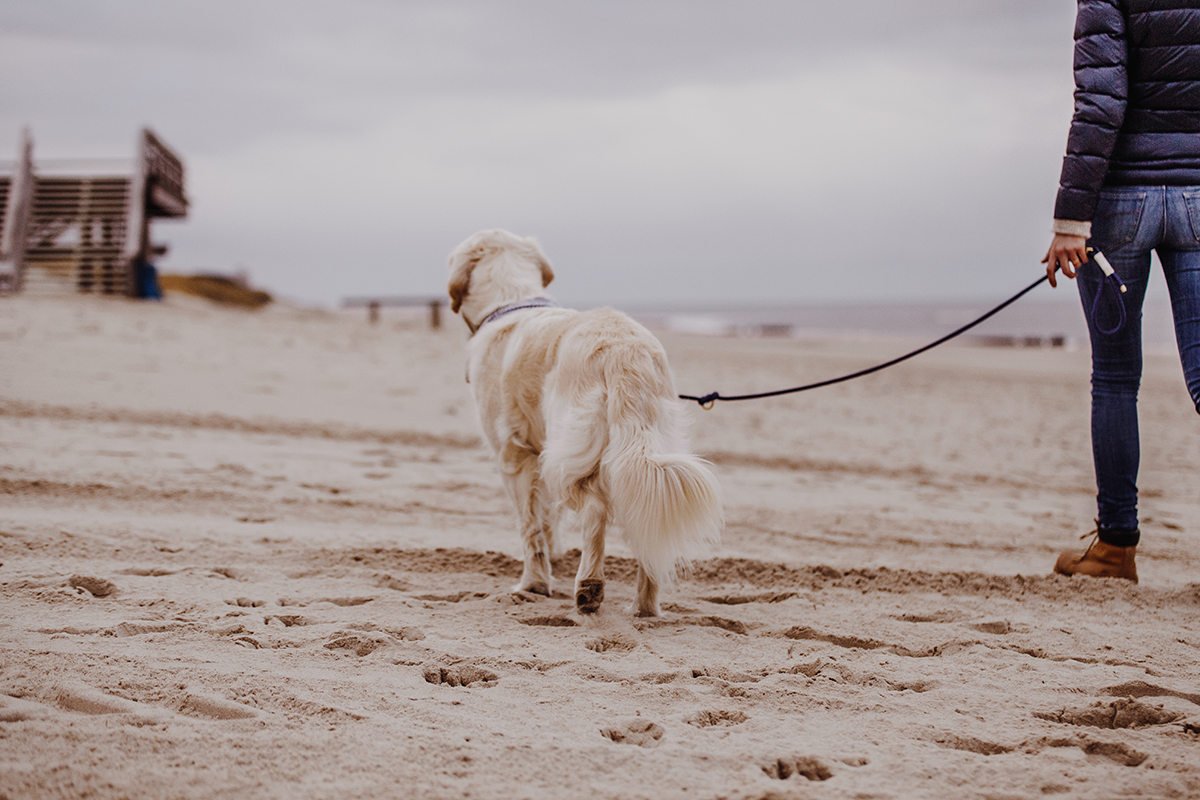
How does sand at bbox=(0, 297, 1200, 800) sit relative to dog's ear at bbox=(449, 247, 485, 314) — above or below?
below

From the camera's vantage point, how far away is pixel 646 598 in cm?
302

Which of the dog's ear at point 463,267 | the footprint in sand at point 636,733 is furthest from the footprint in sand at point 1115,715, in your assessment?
the dog's ear at point 463,267

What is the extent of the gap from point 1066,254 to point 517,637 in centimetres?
242

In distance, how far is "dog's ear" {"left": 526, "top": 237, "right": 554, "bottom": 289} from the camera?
3971 mm

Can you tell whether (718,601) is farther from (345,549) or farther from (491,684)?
(345,549)

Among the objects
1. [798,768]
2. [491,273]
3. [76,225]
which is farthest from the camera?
[76,225]

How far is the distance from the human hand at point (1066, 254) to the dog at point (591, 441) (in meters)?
1.50

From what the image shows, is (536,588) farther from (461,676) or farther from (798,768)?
(798,768)

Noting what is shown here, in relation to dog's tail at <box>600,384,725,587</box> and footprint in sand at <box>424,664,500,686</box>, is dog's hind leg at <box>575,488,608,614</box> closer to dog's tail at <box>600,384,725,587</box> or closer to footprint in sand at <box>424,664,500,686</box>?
dog's tail at <box>600,384,725,587</box>

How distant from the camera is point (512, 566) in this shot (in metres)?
3.65

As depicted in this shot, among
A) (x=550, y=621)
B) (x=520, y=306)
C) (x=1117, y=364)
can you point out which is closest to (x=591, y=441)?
(x=550, y=621)

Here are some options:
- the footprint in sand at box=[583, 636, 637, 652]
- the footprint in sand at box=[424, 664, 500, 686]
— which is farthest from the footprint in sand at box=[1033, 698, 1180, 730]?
the footprint in sand at box=[424, 664, 500, 686]

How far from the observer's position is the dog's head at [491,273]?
3801mm

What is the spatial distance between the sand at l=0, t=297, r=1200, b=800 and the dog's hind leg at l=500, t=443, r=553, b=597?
0.51ft
